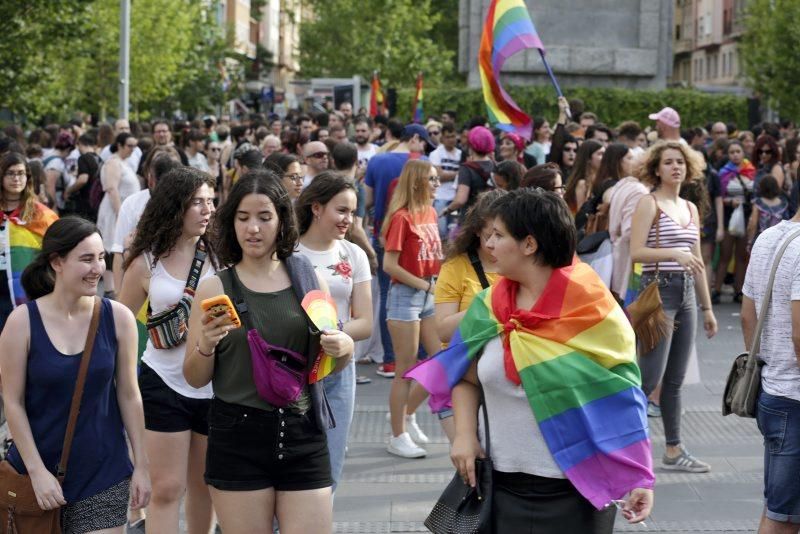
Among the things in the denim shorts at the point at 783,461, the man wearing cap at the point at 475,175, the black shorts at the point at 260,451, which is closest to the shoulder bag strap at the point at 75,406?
the black shorts at the point at 260,451

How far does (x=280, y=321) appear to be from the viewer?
481 cm

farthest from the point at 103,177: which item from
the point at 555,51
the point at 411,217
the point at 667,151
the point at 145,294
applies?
the point at 555,51

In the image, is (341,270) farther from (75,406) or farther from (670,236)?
(670,236)

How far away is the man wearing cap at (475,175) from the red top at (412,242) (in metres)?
3.60

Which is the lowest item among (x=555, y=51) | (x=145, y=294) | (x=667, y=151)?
(x=145, y=294)

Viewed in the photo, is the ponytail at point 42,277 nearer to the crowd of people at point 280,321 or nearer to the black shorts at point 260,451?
the crowd of people at point 280,321

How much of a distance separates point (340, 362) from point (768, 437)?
1.74m

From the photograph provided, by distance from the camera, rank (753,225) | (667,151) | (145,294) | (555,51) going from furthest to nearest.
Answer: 1. (555,51)
2. (753,225)
3. (667,151)
4. (145,294)

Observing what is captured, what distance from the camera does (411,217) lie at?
8.62 meters

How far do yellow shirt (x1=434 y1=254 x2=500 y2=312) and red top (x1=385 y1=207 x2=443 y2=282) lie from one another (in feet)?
7.36

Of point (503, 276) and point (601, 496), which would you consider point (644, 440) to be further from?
point (503, 276)

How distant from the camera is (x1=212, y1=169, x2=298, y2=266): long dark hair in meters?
5.01

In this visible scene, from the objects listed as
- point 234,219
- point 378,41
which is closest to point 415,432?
point 234,219

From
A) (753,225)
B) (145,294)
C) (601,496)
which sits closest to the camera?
(601,496)
